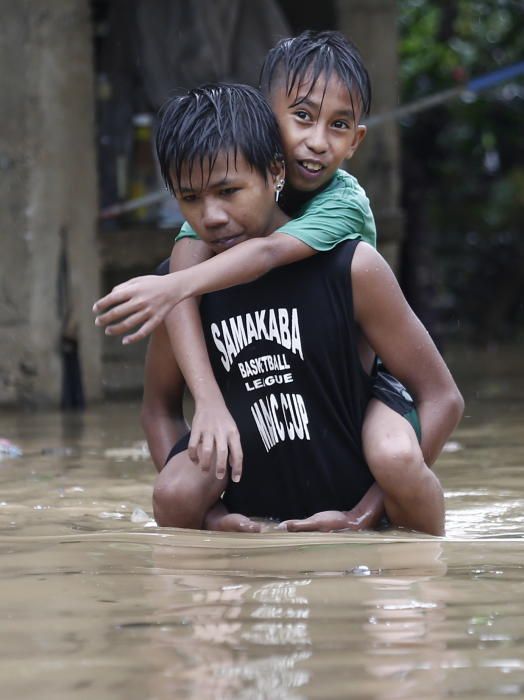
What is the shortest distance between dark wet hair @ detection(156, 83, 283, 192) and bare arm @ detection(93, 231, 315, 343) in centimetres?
20

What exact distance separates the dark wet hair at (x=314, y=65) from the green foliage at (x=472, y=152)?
9552mm

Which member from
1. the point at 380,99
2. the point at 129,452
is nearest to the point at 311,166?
the point at 129,452

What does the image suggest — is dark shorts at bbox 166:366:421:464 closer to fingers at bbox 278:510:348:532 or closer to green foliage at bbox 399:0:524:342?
fingers at bbox 278:510:348:532

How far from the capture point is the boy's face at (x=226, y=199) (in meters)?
3.14

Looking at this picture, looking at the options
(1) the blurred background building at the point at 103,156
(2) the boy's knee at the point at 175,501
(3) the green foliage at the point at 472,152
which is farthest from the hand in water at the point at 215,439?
(3) the green foliage at the point at 472,152

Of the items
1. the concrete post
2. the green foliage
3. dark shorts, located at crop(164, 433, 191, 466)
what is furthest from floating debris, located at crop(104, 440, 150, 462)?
the green foliage

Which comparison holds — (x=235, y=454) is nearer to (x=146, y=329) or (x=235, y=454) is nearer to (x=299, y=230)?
(x=146, y=329)

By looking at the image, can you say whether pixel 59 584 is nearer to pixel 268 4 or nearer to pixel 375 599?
pixel 375 599

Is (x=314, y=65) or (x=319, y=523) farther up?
(x=314, y=65)

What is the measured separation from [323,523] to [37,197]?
4.45 meters

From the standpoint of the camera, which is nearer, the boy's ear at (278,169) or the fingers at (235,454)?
the fingers at (235,454)

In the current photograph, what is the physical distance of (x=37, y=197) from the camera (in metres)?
7.22

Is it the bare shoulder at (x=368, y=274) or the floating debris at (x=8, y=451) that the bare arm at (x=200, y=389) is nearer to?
the bare shoulder at (x=368, y=274)

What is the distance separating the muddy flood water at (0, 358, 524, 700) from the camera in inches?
72.5
